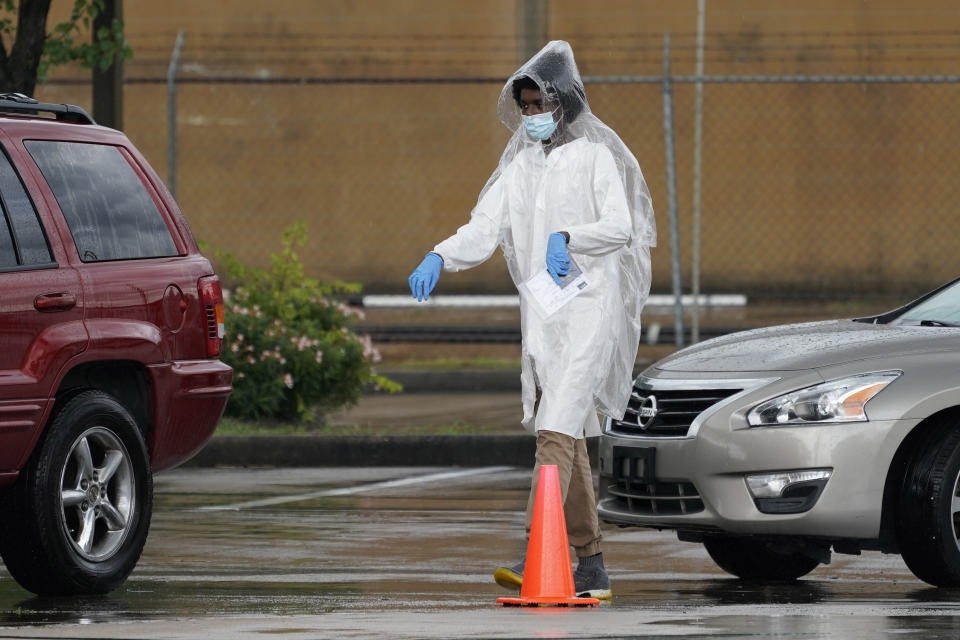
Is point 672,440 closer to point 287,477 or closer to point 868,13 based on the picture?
point 287,477

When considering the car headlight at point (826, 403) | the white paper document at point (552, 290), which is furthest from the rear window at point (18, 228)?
the car headlight at point (826, 403)

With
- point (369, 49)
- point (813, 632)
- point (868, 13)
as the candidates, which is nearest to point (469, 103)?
point (369, 49)

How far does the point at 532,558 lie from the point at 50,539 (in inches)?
66.5

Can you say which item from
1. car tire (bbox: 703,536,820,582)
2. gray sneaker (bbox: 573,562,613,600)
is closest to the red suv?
gray sneaker (bbox: 573,562,613,600)

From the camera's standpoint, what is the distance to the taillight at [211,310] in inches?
320

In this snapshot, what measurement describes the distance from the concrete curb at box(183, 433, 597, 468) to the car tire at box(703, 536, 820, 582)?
4.78 metres

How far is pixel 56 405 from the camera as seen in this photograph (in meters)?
7.49

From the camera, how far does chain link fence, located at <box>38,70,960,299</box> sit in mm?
22297

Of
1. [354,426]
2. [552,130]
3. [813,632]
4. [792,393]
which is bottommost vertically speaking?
[354,426]

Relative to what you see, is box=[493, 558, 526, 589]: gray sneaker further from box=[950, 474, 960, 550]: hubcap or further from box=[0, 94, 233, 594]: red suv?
box=[950, 474, 960, 550]: hubcap

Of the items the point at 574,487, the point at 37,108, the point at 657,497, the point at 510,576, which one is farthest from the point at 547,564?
the point at 37,108

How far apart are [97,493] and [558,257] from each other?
190 centimetres

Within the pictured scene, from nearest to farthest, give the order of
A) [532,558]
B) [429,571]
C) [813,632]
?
[813,632]
[532,558]
[429,571]

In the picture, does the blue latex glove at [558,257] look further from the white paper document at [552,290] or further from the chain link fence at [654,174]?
the chain link fence at [654,174]
